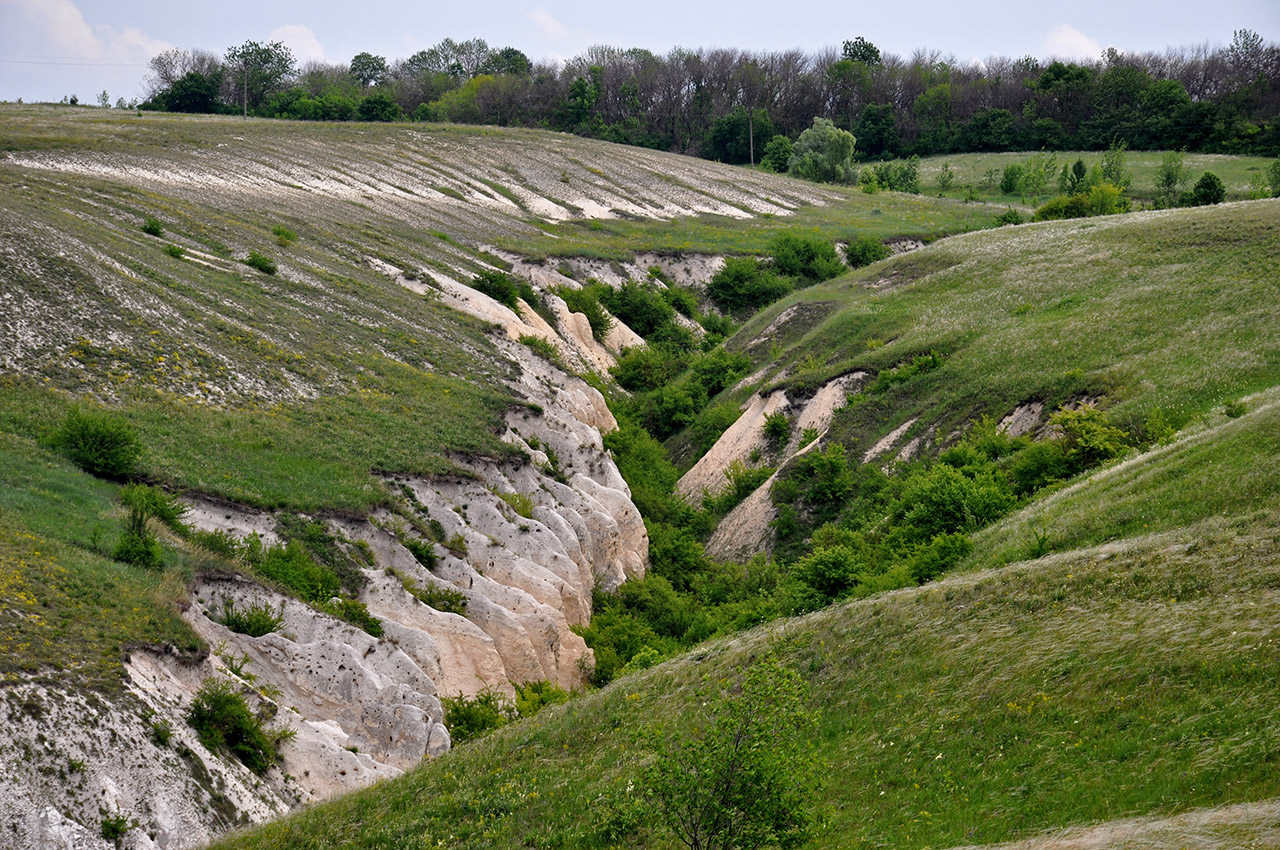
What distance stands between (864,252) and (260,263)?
52299mm

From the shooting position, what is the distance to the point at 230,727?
19094 millimetres

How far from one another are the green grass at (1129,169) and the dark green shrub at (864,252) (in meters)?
35.9

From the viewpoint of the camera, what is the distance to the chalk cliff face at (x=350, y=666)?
16.0 metres

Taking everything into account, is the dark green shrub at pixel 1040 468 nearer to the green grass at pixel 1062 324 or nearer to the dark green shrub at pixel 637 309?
the green grass at pixel 1062 324

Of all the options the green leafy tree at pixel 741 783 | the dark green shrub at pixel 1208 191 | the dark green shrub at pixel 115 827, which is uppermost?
the dark green shrub at pixel 1208 191

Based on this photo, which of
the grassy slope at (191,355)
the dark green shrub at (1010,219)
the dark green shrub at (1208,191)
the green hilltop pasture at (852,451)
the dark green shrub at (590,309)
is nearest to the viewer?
the green hilltop pasture at (852,451)

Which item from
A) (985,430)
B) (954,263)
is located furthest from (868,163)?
(985,430)

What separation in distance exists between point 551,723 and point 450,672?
546cm

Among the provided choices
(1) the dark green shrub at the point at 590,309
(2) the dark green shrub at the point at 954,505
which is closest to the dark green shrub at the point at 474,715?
(2) the dark green shrub at the point at 954,505

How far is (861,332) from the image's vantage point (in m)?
52.2

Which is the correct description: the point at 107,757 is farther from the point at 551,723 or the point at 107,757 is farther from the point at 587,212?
the point at 587,212

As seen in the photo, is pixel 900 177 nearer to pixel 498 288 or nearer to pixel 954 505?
pixel 498 288

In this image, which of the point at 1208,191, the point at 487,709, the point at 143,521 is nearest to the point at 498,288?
the point at 487,709

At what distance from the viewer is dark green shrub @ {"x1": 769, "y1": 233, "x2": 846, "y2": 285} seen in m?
79.1
